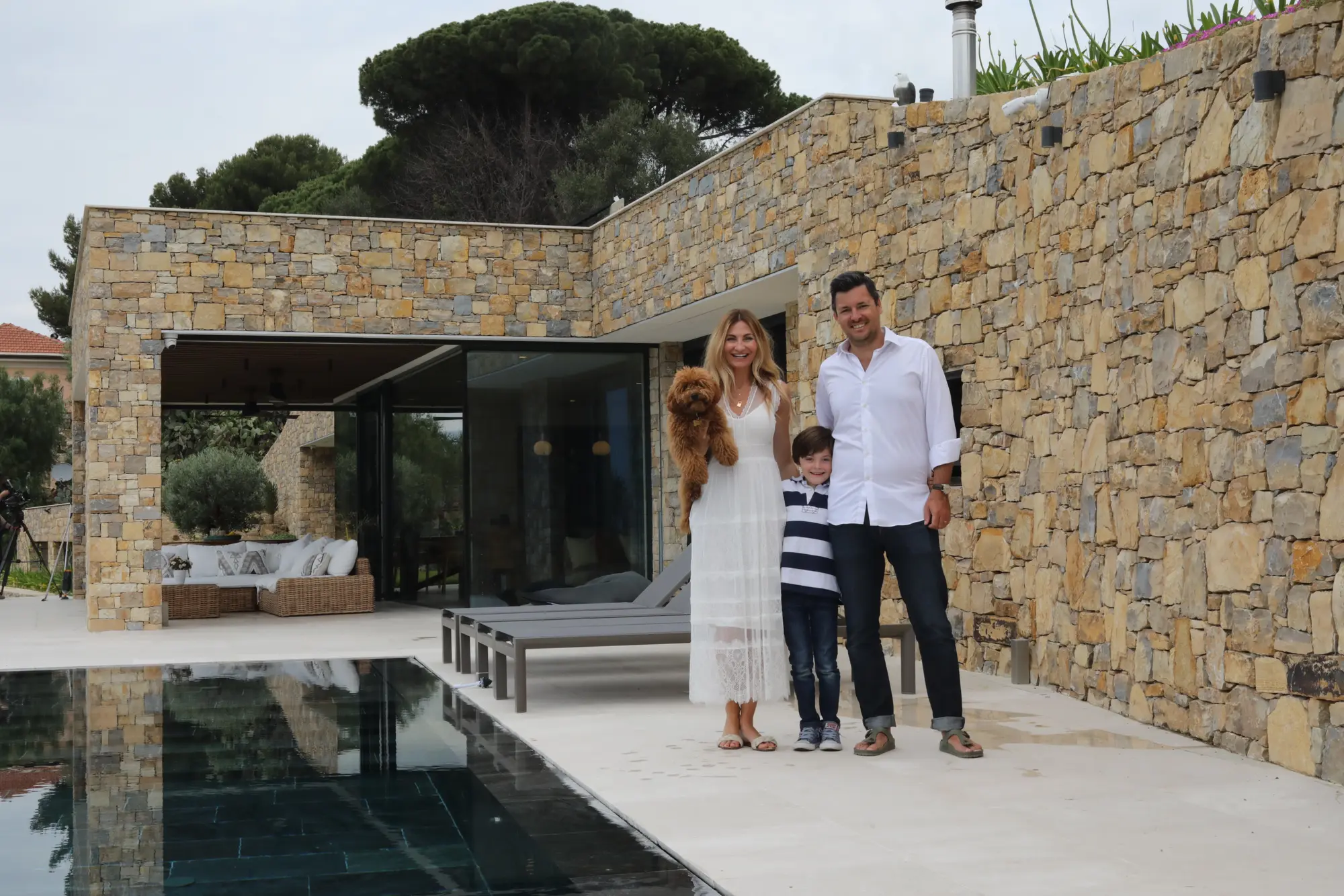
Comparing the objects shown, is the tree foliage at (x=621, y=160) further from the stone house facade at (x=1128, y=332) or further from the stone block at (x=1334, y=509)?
the stone block at (x=1334, y=509)

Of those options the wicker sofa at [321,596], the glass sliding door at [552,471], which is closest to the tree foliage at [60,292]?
the wicker sofa at [321,596]

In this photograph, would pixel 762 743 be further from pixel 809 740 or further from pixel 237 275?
pixel 237 275

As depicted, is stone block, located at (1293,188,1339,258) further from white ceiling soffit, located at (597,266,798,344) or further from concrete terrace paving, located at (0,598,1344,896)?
white ceiling soffit, located at (597,266,798,344)

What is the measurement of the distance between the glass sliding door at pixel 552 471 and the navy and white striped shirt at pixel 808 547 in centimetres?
820

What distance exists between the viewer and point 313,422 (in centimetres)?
1983

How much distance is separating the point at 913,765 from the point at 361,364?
1069 cm

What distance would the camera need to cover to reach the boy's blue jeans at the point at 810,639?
4.64 meters

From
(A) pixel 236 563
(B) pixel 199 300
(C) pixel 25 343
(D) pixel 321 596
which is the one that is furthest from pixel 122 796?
(C) pixel 25 343

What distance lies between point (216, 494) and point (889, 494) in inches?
817

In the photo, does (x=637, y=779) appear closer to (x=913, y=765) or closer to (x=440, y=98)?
(x=913, y=765)

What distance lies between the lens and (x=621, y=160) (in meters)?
23.2

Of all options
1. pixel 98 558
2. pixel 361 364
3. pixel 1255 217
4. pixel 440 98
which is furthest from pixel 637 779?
pixel 440 98

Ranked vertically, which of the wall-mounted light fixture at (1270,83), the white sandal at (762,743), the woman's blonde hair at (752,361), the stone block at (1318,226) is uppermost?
the wall-mounted light fixture at (1270,83)

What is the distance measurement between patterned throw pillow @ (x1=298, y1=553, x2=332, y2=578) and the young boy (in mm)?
9393
